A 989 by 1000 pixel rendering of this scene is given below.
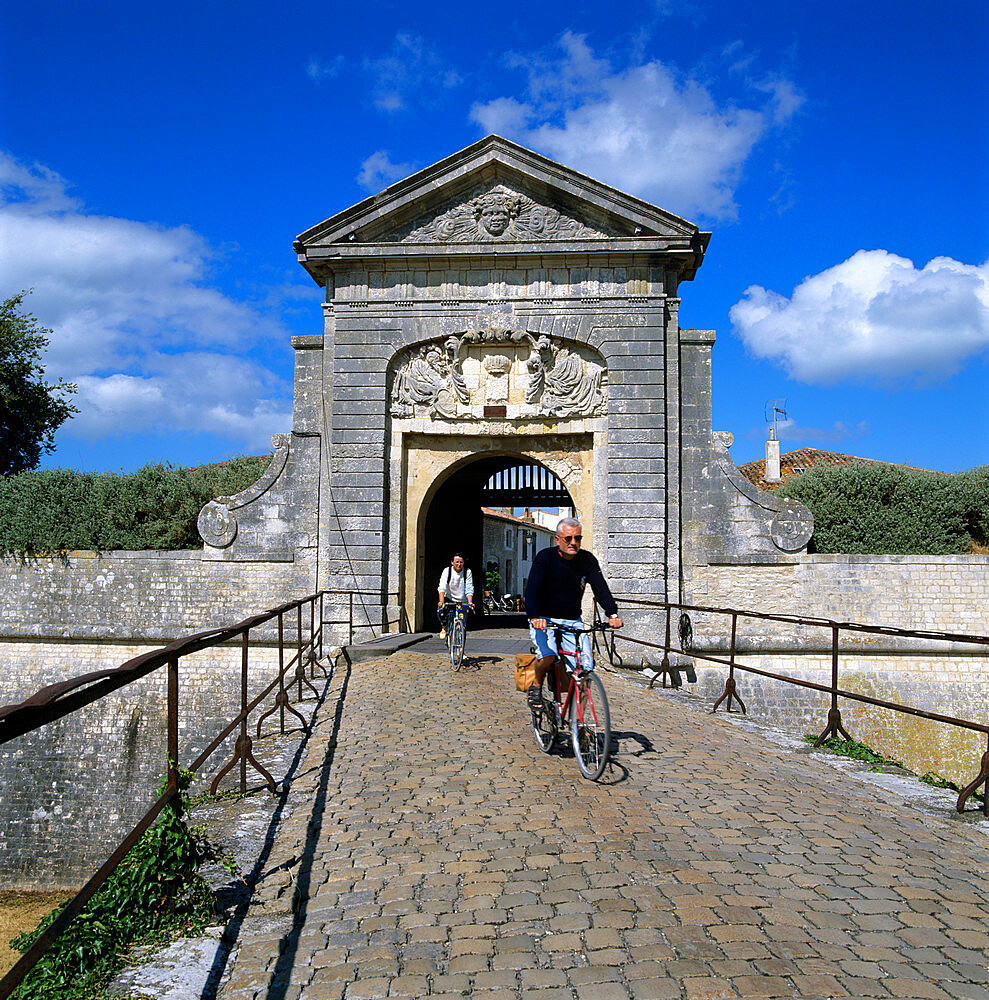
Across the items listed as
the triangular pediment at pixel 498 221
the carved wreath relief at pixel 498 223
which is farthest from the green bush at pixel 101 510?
the carved wreath relief at pixel 498 223

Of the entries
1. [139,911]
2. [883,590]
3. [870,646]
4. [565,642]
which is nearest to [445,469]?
[883,590]

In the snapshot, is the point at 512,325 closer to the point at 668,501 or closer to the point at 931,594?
the point at 668,501

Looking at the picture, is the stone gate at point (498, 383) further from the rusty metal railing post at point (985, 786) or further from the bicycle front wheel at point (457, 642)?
the rusty metal railing post at point (985, 786)

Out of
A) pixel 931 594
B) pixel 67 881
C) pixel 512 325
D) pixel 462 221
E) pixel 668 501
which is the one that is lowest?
pixel 67 881

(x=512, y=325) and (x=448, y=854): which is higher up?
(x=512, y=325)

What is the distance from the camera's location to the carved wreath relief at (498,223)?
42.2 ft

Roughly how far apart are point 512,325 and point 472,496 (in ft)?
19.5

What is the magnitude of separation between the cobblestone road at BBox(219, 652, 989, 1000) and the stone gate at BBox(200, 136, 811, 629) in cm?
658

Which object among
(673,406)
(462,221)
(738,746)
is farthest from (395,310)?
(738,746)

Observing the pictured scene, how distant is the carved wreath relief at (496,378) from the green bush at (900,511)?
17.0 ft

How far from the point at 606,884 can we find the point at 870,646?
33.7 ft

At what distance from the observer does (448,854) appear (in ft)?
13.8

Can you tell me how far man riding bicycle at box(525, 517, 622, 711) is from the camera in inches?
236

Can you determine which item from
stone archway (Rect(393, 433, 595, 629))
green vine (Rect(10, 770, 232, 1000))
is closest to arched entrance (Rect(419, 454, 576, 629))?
stone archway (Rect(393, 433, 595, 629))
